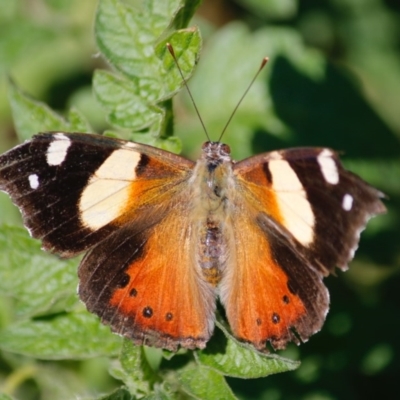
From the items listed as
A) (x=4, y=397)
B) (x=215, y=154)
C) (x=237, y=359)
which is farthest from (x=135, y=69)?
(x=4, y=397)

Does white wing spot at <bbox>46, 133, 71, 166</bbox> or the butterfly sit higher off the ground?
white wing spot at <bbox>46, 133, 71, 166</bbox>

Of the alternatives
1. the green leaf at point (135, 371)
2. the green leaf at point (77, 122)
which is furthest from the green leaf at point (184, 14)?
the green leaf at point (135, 371)

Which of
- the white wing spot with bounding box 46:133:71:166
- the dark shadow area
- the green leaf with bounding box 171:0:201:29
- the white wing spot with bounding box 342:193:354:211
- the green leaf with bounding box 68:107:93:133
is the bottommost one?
the dark shadow area

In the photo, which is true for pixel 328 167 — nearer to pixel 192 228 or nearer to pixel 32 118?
pixel 192 228

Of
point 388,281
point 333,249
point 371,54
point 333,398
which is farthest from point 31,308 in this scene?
point 371,54

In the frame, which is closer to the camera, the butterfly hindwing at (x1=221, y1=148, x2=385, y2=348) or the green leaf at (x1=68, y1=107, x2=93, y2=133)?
the butterfly hindwing at (x1=221, y1=148, x2=385, y2=348)

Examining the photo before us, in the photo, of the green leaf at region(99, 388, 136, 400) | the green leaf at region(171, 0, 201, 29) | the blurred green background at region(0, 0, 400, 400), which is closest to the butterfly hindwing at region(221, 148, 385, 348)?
the green leaf at region(99, 388, 136, 400)

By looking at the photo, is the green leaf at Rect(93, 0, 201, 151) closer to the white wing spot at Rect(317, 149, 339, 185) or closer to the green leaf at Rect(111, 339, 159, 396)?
the white wing spot at Rect(317, 149, 339, 185)
